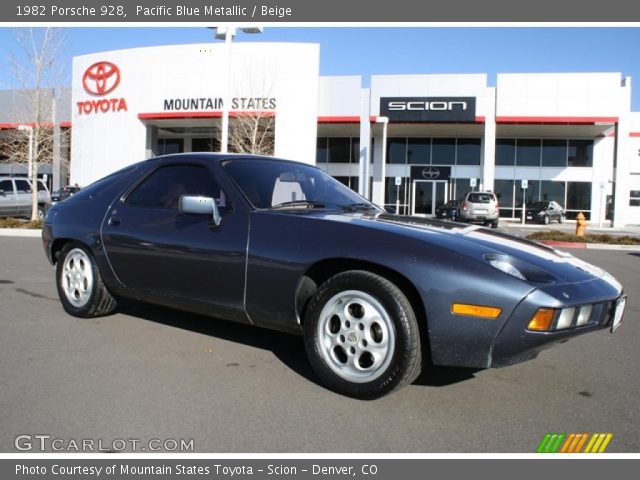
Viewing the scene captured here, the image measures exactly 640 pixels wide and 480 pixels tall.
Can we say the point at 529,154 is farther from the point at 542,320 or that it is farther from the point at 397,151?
the point at 542,320

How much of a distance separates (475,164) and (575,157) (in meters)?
5.96

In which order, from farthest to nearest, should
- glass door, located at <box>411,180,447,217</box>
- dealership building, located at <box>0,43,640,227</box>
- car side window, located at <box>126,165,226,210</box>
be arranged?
1. glass door, located at <box>411,180,447,217</box>
2. dealership building, located at <box>0,43,640,227</box>
3. car side window, located at <box>126,165,226,210</box>

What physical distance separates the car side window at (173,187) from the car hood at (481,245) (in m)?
0.98

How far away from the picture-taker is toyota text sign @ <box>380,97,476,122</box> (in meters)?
27.2

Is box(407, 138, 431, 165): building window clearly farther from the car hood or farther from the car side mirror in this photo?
the car side mirror

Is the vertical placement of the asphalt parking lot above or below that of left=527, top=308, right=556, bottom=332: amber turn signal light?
below

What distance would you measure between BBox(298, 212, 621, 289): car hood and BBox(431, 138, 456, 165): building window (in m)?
29.8

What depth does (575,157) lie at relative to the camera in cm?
3206

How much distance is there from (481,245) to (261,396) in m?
1.61

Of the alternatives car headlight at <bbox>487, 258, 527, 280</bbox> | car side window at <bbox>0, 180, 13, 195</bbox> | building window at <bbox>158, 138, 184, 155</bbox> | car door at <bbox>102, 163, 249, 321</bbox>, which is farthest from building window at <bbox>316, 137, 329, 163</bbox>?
car headlight at <bbox>487, 258, 527, 280</bbox>

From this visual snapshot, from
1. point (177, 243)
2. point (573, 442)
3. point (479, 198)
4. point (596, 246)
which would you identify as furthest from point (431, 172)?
point (573, 442)

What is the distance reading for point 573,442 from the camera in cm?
275
